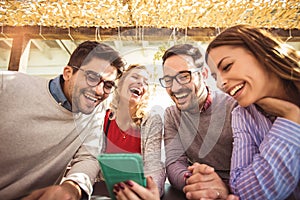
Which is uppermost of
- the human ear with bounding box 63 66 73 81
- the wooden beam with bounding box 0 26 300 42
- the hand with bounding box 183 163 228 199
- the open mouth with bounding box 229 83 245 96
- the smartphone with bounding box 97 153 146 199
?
the wooden beam with bounding box 0 26 300 42

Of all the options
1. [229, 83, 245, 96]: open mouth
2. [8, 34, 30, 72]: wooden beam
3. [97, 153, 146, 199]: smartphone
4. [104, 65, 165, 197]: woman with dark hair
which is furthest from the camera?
[8, 34, 30, 72]: wooden beam

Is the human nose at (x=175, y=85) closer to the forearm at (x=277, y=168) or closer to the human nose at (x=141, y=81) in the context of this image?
the human nose at (x=141, y=81)

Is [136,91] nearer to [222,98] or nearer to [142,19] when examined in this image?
[222,98]

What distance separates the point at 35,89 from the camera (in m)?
0.94

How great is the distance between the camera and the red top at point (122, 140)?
1113 mm

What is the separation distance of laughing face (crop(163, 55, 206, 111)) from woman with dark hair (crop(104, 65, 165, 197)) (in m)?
0.12

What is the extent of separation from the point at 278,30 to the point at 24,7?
1.78 metres

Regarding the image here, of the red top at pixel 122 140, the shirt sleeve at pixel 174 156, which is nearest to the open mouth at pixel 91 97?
the red top at pixel 122 140

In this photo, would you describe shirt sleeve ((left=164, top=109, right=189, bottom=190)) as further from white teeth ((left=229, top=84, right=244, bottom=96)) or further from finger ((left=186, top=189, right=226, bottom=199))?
white teeth ((left=229, top=84, right=244, bottom=96))

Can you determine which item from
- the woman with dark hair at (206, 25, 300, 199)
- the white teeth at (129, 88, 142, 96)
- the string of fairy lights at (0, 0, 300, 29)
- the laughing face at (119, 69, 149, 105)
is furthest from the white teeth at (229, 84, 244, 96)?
the string of fairy lights at (0, 0, 300, 29)

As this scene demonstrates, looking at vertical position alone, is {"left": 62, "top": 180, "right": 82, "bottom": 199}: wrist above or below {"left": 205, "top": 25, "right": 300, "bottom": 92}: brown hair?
below

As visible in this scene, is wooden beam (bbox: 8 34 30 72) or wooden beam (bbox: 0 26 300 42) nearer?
wooden beam (bbox: 0 26 300 42)

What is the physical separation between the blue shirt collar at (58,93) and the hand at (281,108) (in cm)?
73

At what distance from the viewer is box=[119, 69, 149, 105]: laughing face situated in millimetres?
1059
